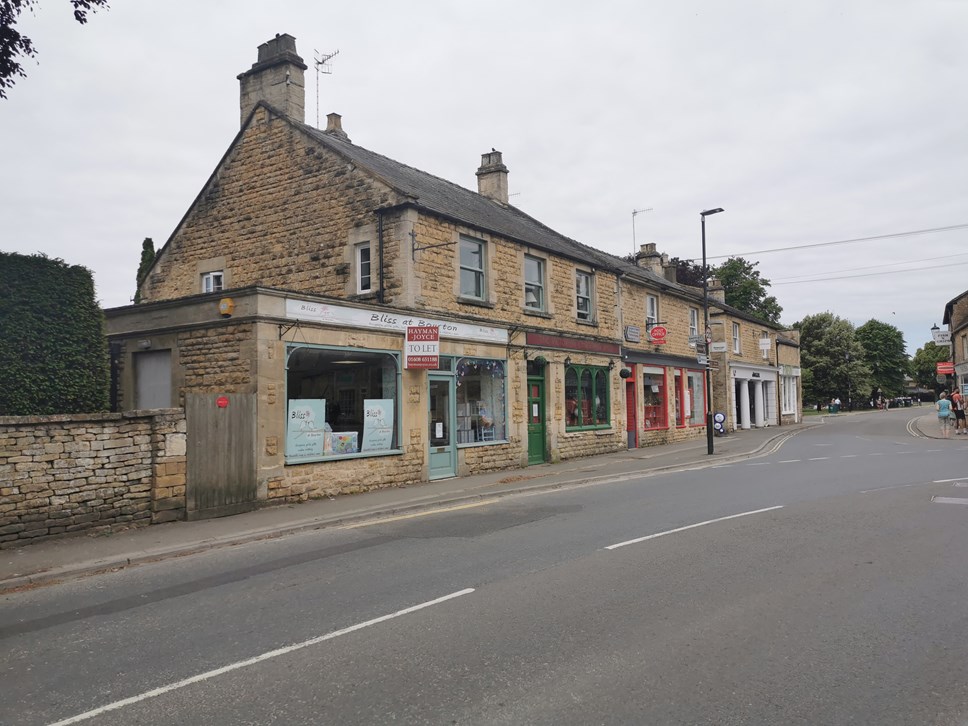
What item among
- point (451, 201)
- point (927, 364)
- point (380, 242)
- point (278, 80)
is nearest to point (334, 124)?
point (278, 80)

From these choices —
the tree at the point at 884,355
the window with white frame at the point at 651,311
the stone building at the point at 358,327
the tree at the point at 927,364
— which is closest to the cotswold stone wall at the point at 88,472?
the stone building at the point at 358,327

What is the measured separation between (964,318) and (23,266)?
2076 inches

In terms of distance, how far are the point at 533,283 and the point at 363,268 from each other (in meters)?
5.39

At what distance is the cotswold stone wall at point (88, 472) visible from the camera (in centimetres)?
931

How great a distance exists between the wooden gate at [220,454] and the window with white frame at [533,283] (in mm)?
9763

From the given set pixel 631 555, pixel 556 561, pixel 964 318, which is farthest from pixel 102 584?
pixel 964 318

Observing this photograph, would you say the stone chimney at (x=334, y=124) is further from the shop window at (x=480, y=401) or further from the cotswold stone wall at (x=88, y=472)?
the cotswold stone wall at (x=88, y=472)

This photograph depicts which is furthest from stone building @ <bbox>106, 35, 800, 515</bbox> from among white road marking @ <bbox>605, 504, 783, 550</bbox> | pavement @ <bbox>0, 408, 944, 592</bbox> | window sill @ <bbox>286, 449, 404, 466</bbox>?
white road marking @ <bbox>605, 504, 783, 550</bbox>

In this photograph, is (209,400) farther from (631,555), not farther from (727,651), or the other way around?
(727,651)

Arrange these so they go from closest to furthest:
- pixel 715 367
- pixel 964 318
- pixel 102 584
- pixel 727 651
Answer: pixel 727 651 → pixel 102 584 → pixel 715 367 → pixel 964 318

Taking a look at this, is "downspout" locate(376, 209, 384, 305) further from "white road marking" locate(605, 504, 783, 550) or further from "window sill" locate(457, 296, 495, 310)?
"white road marking" locate(605, 504, 783, 550)

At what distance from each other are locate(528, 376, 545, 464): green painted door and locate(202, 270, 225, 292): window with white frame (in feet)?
30.7

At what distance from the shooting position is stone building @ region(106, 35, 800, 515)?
12773 mm

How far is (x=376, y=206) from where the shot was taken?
16.7m
